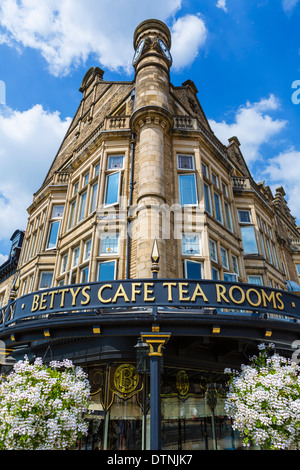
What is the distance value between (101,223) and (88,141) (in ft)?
22.2

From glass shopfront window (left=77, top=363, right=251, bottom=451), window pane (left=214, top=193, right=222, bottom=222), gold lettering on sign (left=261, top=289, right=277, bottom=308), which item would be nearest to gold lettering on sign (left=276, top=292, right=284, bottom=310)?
gold lettering on sign (left=261, top=289, right=277, bottom=308)

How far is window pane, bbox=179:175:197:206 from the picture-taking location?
14.6m

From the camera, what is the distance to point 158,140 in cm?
1460

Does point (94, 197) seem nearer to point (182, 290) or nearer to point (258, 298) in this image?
point (182, 290)

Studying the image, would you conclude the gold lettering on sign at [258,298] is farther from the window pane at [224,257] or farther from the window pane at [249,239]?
the window pane at [249,239]

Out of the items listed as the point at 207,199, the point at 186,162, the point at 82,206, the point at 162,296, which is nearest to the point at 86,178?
the point at 82,206

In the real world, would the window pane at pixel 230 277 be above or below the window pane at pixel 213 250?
below

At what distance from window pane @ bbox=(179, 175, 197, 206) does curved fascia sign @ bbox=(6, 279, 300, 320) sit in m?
6.35

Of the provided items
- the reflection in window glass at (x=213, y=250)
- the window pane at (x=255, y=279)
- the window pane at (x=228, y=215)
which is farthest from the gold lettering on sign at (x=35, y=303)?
the window pane at (x=255, y=279)

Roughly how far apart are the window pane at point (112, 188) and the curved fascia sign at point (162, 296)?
20.4ft

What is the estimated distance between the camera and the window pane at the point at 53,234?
1830 cm

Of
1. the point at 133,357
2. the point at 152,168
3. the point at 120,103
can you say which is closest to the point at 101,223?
the point at 152,168

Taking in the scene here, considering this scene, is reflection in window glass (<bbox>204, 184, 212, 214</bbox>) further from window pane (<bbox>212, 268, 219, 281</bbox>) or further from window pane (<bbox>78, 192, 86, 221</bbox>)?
window pane (<bbox>78, 192, 86, 221</bbox>)

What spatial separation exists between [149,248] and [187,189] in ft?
→ 14.4
